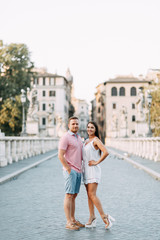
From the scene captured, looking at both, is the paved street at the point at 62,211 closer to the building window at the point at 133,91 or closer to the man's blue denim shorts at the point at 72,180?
the man's blue denim shorts at the point at 72,180

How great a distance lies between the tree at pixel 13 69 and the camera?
182 ft

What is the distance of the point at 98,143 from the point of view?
256 inches

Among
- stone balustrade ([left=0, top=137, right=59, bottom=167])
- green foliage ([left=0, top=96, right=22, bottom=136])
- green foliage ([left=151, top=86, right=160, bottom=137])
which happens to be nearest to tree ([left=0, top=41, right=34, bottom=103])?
green foliage ([left=0, top=96, right=22, bottom=136])

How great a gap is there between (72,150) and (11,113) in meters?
46.7

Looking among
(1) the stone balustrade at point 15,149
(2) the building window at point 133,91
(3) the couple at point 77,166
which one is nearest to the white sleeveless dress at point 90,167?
(3) the couple at point 77,166

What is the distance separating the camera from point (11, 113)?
172 ft

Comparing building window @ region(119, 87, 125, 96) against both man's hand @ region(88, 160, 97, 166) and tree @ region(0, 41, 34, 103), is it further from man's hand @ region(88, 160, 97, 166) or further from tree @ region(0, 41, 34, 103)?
man's hand @ region(88, 160, 97, 166)

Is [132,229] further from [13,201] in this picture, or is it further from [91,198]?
[13,201]

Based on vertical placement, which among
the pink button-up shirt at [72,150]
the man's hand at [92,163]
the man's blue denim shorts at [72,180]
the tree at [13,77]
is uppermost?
the tree at [13,77]

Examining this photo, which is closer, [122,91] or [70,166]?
[70,166]

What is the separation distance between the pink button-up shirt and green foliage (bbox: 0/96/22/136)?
4612 centimetres

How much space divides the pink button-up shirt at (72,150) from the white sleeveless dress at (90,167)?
91 mm

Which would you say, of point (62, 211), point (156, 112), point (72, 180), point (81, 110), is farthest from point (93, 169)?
point (81, 110)

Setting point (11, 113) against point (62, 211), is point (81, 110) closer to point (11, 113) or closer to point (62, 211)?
point (11, 113)
